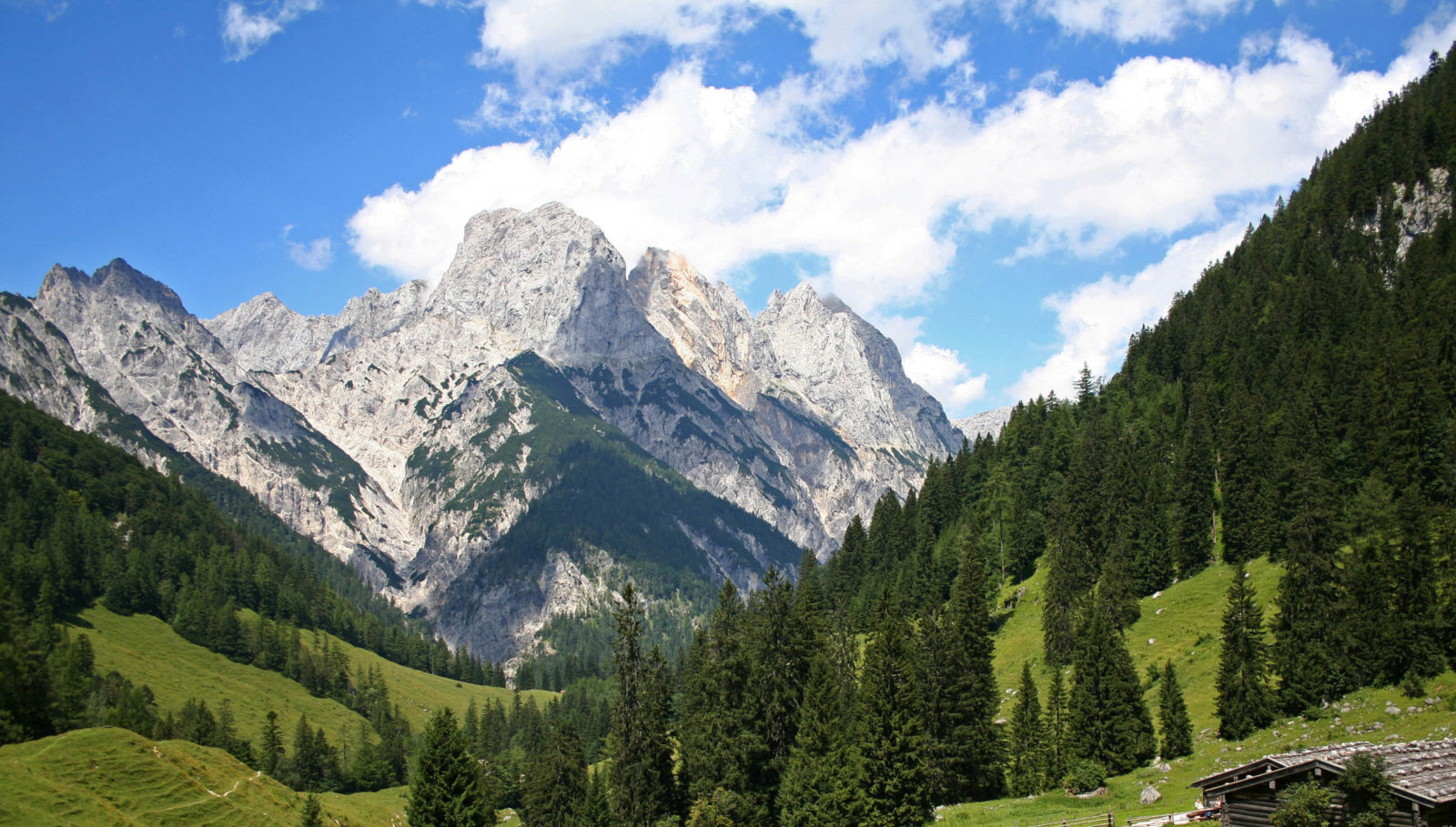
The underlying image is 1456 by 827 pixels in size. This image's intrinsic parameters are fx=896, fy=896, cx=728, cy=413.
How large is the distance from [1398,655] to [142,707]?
132 m

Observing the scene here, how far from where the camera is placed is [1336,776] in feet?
104

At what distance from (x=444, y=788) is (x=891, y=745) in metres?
26.5

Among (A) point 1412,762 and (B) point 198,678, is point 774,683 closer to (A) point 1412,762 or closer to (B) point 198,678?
(A) point 1412,762

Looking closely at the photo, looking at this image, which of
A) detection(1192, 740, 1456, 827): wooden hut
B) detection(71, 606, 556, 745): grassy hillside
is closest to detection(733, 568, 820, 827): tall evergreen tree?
detection(1192, 740, 1456, 827): wooden hut

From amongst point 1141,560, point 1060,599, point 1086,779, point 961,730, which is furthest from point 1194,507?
point 1086,779

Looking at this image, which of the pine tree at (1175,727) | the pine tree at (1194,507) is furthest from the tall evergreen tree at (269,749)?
the pine tree at (1194,507)

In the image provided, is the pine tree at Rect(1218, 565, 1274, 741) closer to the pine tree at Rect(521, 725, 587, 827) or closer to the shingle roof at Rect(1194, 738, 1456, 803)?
the shingle roof at Rect(1194, 738, 1456, 803)

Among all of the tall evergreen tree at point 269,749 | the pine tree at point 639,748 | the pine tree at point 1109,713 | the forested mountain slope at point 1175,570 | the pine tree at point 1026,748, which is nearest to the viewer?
the forested mountain slope at point 1175,570

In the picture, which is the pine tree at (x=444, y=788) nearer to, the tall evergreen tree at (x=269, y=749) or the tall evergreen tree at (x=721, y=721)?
the tall evergreen tree at (x=721, y=721)

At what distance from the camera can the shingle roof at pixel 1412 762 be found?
98.4ft

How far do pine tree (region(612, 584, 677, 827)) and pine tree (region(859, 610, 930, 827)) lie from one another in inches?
633

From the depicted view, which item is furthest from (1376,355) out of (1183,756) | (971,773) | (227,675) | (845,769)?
(227,675)

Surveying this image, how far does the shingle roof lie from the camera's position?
98.4 ft

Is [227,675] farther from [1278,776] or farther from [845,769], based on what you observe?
[1278,776]
